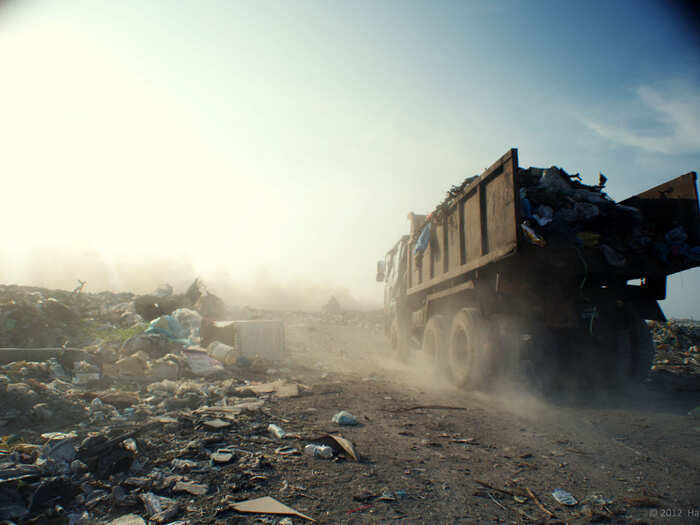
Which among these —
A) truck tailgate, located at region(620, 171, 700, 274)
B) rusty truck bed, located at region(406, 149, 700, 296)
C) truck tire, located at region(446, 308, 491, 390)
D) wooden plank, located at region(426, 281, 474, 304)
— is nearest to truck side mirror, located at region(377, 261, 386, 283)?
wooden plank, located at region(426, 281, 474, 304)

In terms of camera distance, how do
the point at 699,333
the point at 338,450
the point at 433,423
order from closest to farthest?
the point at 338,450 < the point at 433,423 < the point at 699,333

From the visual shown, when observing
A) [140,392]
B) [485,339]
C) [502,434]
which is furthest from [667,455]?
[140,392]

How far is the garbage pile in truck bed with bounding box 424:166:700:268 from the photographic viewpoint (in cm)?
462

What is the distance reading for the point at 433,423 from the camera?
4.07 m

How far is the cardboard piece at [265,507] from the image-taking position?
6.82 feet

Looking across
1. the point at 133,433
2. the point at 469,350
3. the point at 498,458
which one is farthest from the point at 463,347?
the point at 133,433

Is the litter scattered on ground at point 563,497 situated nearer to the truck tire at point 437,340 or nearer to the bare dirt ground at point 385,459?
the bare dirt ground at point 385,459

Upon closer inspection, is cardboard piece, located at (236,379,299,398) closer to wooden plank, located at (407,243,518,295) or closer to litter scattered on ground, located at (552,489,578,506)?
wooden plank, located at (407,243,518,295)

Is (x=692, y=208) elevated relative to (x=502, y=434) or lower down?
elevated

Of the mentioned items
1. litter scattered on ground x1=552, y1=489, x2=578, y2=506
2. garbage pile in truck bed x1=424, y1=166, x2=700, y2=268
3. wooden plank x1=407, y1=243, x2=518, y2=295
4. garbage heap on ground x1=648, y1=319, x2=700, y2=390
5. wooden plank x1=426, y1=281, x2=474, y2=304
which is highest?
garbage pile in truck bed x1=424, y1=166, x2=700, y2=268

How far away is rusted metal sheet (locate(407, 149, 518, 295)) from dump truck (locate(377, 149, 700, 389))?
0.8 inches

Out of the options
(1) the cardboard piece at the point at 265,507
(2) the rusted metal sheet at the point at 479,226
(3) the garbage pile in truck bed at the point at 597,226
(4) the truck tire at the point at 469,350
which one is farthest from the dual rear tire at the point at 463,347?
(1) the cardboard piece at the point at 265,507

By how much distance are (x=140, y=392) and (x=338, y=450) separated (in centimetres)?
317

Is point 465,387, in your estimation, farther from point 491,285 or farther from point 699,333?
point 699,333
